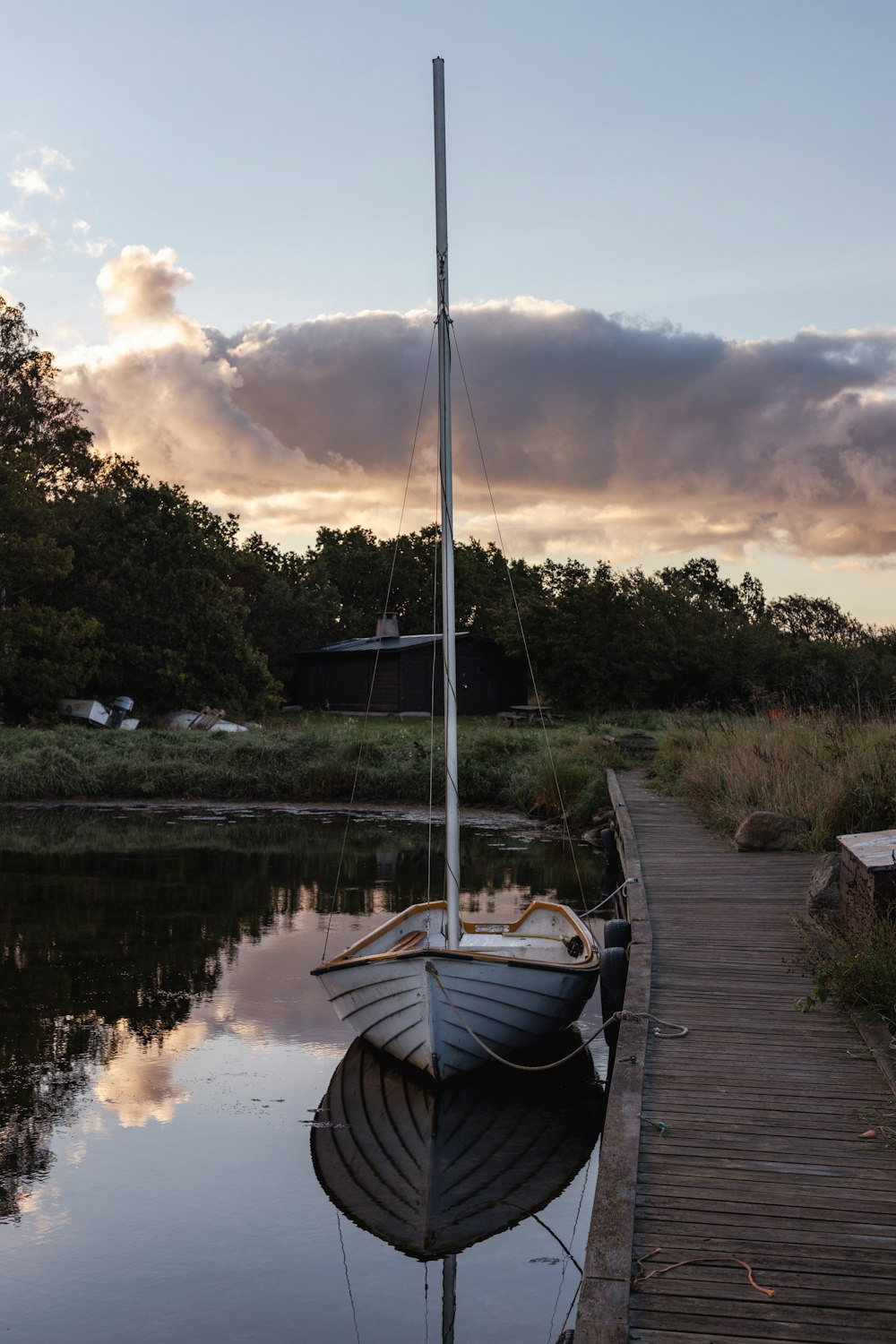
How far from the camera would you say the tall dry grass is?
14.7 metres

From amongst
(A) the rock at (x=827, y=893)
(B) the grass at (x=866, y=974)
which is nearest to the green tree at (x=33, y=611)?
(A) the rock at (x=827, y=893)

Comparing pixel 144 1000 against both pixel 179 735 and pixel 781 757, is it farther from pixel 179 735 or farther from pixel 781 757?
pixel 179 735

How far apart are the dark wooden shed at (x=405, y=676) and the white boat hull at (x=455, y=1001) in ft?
128

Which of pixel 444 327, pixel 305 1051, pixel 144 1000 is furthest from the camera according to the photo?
pixel 144 1000

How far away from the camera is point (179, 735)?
35031 millimetres

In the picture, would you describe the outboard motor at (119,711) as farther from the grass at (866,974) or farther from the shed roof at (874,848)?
the grass at (866,974)

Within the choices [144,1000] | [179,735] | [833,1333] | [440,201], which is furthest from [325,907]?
[179,735]

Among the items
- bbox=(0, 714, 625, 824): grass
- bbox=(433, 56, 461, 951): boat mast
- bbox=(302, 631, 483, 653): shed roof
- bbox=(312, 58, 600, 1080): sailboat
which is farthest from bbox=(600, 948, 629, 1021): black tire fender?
bbox=(302, 631, 483, 653): shed roof

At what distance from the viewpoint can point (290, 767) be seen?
31703 millimetres

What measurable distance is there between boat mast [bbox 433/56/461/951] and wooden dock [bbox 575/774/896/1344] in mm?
1614

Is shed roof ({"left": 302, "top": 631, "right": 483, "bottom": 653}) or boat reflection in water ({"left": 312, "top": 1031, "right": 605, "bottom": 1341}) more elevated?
shed roof ({"left": 302, "top": 631, "right": 483, "bottom": 653})

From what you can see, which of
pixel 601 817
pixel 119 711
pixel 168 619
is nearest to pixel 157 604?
pixel 168 619

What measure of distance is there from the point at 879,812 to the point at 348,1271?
30.9 ft

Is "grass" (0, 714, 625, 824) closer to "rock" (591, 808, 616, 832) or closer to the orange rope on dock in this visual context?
"rock" (591, 808, 616, 832)
